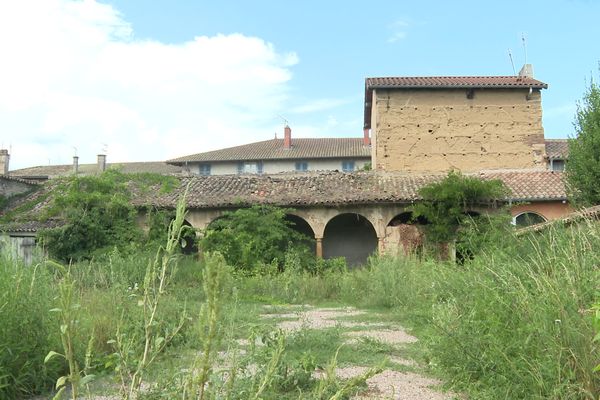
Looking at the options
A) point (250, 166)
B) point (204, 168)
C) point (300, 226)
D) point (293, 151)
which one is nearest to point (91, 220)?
point (300, 226)

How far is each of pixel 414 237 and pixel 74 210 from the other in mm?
12169

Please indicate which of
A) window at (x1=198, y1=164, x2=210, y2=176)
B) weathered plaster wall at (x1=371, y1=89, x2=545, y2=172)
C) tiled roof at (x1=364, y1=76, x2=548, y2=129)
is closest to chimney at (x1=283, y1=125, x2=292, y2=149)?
window at (x1=198, y1=164, x2=210, y2=176)

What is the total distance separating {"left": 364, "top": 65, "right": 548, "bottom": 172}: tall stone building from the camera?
22.8 metres

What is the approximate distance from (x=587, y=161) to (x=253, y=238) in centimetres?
1167

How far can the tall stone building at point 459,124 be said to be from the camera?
22.8 meters

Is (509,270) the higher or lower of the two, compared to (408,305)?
higher

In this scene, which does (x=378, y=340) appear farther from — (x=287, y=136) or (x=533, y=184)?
(x=287, y=136)

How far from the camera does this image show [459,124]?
23.0 meters

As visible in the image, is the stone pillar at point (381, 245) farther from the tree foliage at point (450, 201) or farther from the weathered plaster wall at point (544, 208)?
the weathered plaster wall at point (544, 208)

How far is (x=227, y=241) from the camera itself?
18578 mm

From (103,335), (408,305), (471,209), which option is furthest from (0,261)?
(471,209)

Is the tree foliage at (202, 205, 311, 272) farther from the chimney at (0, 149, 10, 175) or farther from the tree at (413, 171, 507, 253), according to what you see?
the chimney at (0, 149, 10, 175)

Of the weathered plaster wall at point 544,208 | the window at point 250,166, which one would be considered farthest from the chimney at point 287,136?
the weathered plaster wall at point 544,208

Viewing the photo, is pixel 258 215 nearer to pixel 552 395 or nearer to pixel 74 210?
pixel 74 210
